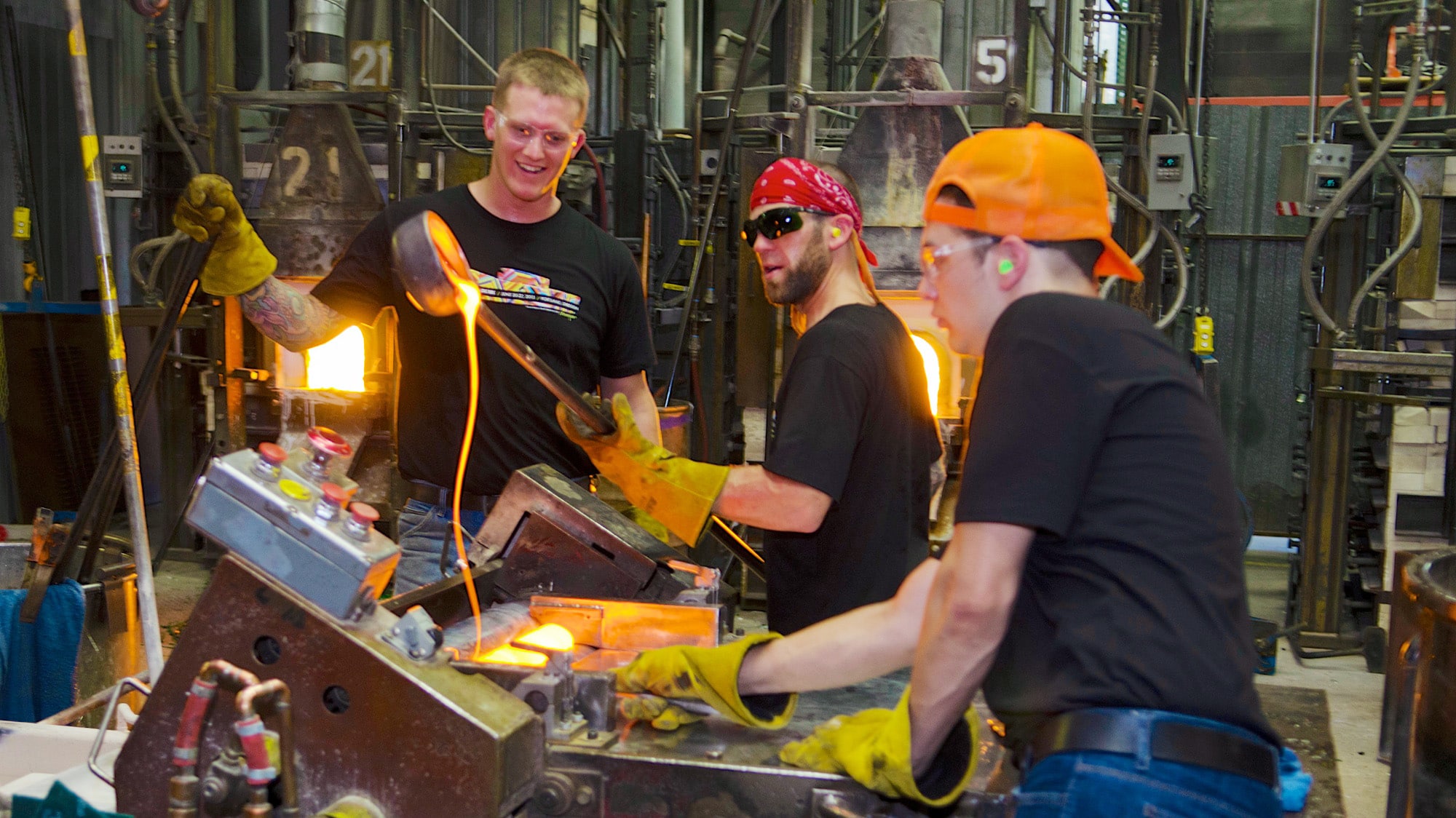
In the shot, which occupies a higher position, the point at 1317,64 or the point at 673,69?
the point at 673,69

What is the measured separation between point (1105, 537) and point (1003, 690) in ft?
0.76

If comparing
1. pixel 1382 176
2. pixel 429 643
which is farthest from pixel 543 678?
pixel 1382 176

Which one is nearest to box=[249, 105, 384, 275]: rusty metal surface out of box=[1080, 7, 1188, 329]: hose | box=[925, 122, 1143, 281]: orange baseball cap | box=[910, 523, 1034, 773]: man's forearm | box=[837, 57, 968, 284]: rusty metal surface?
box=[837, 57, 968, 284]: rusty metal surface

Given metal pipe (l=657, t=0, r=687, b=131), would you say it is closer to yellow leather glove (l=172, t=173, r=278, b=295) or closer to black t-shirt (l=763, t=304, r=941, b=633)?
yellow leather glove (l=172, t=173, r=278, b=295)

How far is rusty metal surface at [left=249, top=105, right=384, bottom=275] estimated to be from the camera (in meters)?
5.46

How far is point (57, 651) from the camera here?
3.10 metres

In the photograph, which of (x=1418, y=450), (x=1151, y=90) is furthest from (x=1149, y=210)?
(x=1418, y=450)

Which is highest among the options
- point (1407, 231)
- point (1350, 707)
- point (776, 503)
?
point (1407, 231)

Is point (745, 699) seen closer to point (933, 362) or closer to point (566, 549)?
point (566, 549)

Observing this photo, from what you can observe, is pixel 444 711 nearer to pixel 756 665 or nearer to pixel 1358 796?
pixel 756 665

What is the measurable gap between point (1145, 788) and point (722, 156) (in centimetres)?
493

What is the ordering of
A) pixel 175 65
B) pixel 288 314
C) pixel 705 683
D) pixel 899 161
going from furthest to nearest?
pixel 175 65 → pixel 899 161 → pixel 288 314 → pixel 705 683

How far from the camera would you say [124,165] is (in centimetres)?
632

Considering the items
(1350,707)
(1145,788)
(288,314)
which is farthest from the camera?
(1350,707)
